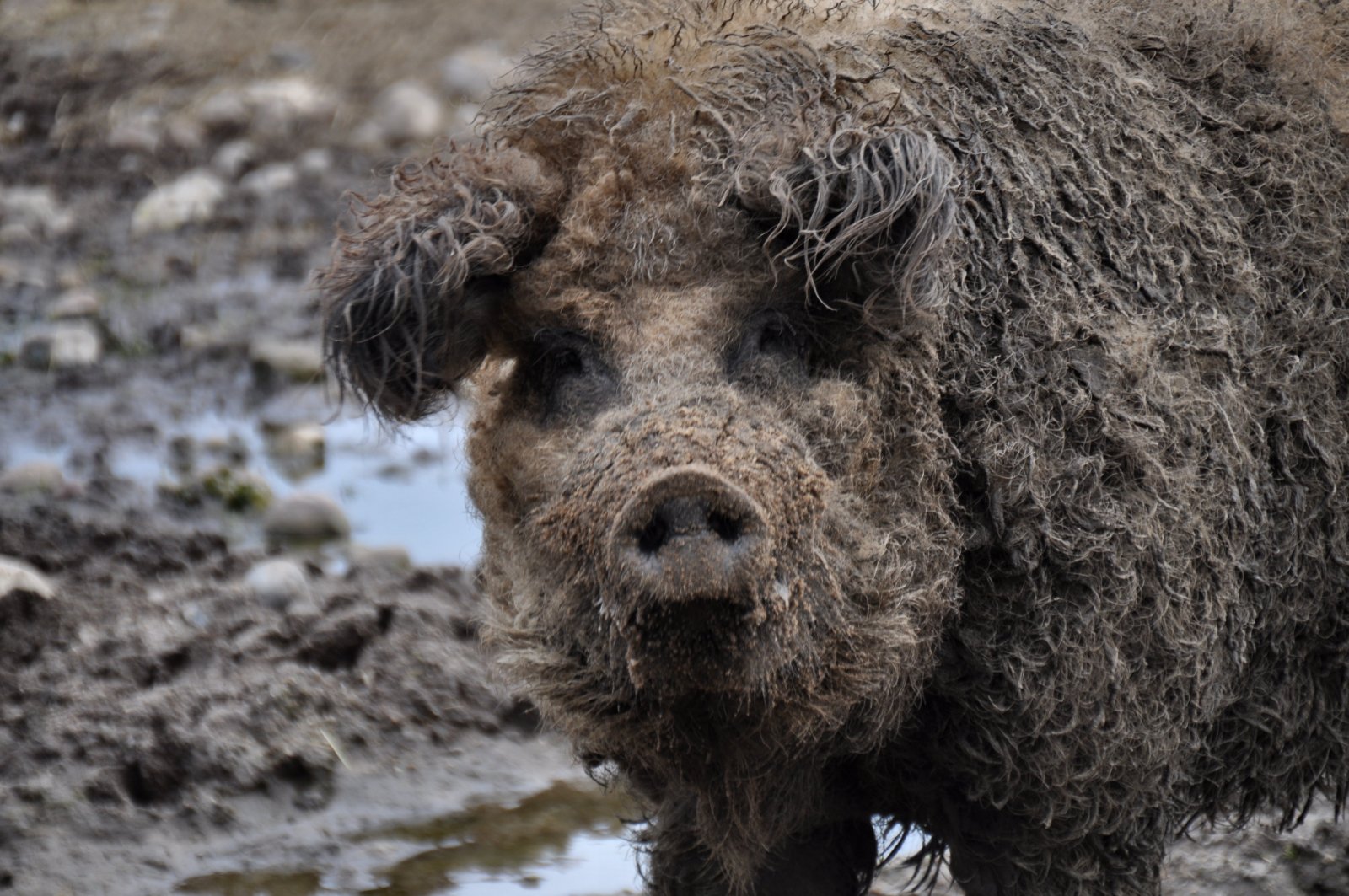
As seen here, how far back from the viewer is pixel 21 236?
31.9ft

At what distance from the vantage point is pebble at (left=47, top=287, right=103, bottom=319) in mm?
8773

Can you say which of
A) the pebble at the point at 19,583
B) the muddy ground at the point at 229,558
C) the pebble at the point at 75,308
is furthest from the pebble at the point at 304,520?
the pebble at the point at 75,308

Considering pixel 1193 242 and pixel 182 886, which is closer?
pixel 1193 242

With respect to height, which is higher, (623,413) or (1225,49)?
(1225,49)

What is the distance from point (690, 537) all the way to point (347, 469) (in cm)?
519

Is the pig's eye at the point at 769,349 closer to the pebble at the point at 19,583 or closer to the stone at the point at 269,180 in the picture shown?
the pebble at the point at 19,583

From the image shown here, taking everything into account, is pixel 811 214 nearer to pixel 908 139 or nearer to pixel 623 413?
pixel 908 139

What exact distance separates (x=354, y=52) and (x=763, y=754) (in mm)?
10428

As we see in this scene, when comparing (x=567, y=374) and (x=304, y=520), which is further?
(x=304, y=520)

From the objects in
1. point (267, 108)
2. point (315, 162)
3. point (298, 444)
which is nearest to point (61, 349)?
point (298, 444)

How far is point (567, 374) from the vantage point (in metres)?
3.36

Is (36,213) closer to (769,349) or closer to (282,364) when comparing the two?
(282,364)

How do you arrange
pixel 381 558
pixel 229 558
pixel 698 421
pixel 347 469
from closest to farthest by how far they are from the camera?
pixel 698 421 → pixel 229 558 → pixel 381 558 → pixel 347 469

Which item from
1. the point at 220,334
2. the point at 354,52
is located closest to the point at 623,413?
the point at 220,334
